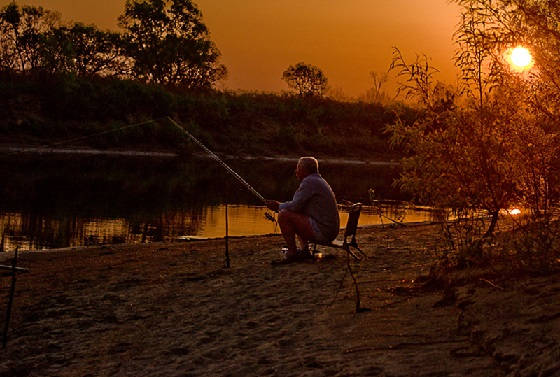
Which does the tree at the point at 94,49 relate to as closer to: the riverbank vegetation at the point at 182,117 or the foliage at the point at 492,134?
the riverbank vegetation at the point at 182,117

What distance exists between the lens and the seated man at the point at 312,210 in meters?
9.49

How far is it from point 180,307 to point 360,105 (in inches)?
2873

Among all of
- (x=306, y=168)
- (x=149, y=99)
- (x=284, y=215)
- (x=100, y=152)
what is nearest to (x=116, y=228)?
(x=284, y=215)

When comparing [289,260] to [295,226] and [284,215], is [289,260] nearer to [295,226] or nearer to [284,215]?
[295,226]

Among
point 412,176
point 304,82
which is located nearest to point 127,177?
point 412,176

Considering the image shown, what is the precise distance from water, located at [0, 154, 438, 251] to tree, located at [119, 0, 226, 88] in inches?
1222

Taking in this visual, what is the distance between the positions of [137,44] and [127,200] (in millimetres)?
53753

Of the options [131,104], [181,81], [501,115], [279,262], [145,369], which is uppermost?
[181,81]

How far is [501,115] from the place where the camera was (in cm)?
812

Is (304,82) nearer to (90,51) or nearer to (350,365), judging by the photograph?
(90,51)

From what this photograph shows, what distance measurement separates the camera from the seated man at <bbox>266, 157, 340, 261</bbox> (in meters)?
9.49

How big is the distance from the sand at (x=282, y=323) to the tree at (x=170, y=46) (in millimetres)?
67324

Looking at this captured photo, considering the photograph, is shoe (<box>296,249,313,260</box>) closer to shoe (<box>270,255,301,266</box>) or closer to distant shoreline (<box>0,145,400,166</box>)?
shoe (<box>270,255,301,266</box>)

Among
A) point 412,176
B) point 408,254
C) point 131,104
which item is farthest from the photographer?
point 131,104
